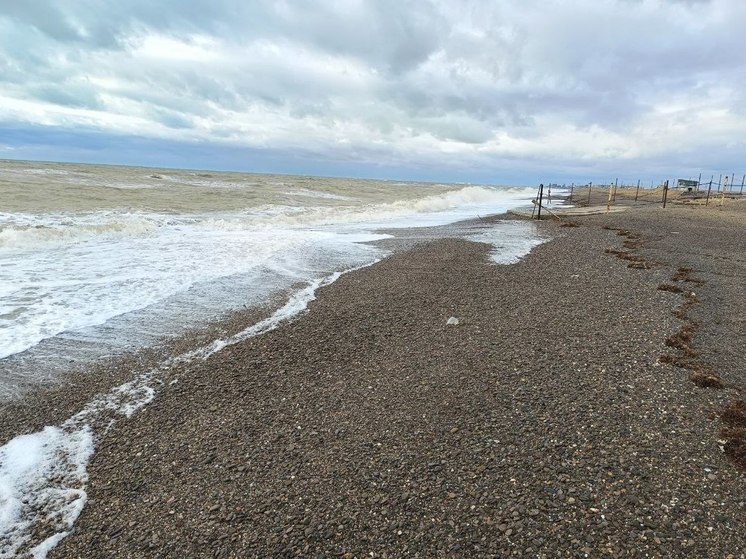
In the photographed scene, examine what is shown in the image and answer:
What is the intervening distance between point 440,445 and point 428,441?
0.13m

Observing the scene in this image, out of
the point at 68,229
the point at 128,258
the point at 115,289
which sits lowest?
the point at 115,289

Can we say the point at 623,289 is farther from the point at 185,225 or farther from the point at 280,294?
the point at 185,225

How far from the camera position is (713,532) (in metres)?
3.03

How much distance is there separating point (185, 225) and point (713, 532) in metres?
22.0

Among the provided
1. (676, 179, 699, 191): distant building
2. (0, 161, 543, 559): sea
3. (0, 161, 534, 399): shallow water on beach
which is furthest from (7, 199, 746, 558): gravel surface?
(676, 179, 699, 191): distant building

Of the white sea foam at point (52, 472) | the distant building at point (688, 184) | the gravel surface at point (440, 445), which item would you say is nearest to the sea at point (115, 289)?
the white sea foam at point (52, 472)

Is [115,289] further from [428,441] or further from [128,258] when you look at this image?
[428,441]

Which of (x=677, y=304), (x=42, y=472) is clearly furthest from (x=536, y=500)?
(x=677, y=304)

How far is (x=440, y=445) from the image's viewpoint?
13.6ft

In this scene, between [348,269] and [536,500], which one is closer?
[536,500]

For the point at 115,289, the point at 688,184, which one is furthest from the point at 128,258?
the point at 688,184

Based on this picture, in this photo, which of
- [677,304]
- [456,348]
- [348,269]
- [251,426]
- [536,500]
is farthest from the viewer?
[348,269]

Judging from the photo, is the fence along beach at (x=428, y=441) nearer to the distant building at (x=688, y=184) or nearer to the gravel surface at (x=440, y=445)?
the gravel surface at (x=440, y=445)

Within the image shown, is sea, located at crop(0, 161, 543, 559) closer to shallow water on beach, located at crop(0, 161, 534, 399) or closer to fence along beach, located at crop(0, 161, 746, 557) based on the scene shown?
shallow water on beach, located at crop(0, 161, 534, 399)
